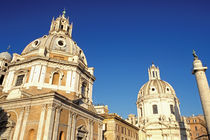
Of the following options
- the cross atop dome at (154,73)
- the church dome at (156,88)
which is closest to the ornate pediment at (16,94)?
the church dome at (156,88)

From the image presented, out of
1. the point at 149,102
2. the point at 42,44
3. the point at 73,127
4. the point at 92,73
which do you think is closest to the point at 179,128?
the point at 149,102

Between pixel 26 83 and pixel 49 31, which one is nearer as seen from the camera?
pixel 26 83

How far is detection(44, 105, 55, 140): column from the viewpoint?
19156mm

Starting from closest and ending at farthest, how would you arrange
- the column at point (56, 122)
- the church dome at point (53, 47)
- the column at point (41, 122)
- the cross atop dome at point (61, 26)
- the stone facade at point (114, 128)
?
1. the column at point (41, 122)
2. the column at point (56, 122)
3. the church dome at point (53, 47)
4. the stone facade at point (114, 128)
5. the cross atop dome at point (61, 26)

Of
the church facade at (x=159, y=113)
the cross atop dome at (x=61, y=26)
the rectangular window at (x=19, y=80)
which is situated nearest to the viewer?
the rectangular window at (x=19, y=80)

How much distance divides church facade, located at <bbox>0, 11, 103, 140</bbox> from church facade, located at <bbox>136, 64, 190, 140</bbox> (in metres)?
28.6

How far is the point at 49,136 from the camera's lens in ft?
63.0

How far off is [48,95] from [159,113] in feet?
144

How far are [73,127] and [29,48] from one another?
614 inches

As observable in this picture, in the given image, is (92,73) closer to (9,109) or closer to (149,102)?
(9,109)

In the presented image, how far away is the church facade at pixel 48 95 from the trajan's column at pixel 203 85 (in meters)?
14.5

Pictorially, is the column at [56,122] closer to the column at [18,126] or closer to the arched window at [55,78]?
the column at [18,126]

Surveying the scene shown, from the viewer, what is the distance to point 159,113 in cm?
5719

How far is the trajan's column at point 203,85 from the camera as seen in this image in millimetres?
20158
